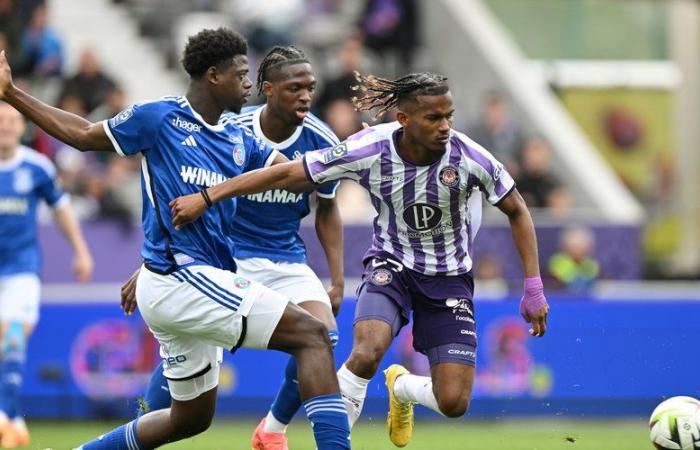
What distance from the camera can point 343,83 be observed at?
1705 cm

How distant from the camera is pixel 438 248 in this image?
27.5 feet

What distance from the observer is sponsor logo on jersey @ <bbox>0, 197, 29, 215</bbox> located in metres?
11.8

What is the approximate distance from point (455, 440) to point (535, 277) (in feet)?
13.1

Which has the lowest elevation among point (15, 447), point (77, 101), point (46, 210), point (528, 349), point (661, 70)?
point (15, 447)

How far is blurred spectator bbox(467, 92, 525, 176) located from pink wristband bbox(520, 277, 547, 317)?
346 inches

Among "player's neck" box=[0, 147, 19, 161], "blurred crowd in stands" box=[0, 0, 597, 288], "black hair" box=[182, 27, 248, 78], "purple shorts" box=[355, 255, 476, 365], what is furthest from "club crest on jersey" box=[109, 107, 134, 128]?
"blurred crowd in stands" box=[0, 0, 597, 288]

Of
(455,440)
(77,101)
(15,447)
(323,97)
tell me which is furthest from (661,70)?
(15,447)

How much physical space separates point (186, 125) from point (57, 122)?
2.13 ft

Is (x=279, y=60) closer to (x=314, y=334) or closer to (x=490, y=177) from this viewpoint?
(x=490, y=177)

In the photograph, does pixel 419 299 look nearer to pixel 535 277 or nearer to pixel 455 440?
pixel 535 277

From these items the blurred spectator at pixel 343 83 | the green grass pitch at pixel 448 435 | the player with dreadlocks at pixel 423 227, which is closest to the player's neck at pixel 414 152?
the player with dreadlocks at pixel 423 227

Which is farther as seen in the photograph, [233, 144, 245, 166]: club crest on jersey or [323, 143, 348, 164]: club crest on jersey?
[323, 143, 348, 164]: club crest on jersey

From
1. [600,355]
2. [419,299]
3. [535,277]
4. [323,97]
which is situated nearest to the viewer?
[535,277]

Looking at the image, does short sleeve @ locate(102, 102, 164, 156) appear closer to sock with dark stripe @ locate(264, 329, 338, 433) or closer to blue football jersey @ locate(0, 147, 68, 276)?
sock with dark stripe @ locate(264, 329, 338, 433)
